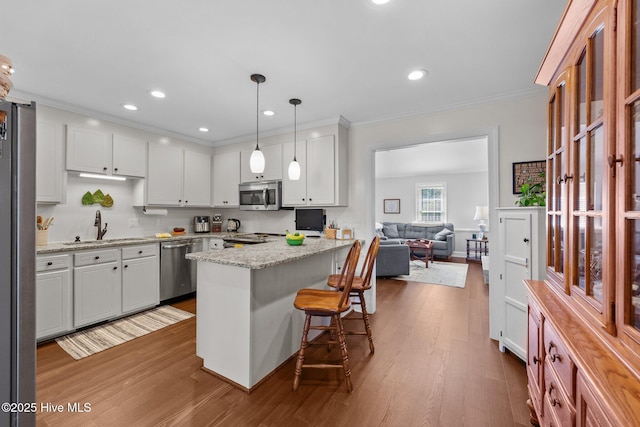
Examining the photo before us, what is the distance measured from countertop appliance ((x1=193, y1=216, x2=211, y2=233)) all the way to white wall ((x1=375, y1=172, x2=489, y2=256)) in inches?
237

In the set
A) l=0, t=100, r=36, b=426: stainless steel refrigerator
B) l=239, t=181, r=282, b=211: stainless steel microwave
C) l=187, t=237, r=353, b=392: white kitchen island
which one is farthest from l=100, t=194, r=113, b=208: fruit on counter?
l=0, t=100, r=36, b=426: stainless steel refrigerator

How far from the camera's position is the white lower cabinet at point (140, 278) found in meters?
3.33

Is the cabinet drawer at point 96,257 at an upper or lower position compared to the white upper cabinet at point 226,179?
lower

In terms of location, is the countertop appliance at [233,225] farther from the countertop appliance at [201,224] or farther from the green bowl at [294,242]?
the green bowl at [294,242]

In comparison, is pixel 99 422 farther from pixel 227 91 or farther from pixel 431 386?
pixel 227 91

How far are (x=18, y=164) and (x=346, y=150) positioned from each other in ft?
10.3

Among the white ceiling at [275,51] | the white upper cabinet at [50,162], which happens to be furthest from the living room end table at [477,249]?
the white upper cabinet at [50,162]

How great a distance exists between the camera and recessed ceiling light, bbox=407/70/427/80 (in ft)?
7.79

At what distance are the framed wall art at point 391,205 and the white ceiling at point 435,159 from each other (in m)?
0.88

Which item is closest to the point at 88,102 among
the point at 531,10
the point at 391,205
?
the point at 531,10

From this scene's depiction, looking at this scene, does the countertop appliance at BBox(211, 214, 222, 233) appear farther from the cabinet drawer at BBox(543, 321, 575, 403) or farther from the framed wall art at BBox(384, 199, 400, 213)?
the framed wall art at BBox(384, 199, 400, 213)

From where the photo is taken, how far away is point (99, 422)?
1.69 meters

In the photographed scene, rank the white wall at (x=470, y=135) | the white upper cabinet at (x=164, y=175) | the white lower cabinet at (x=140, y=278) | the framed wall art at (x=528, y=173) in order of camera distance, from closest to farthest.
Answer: the framed wall art at (x=528, y=173), the white wall at (x=470, y=135), the white lower cabinet at (x=140, y=278), the white upper cabinet at (x=164, y=175)

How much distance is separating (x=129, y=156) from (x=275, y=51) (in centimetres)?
272
